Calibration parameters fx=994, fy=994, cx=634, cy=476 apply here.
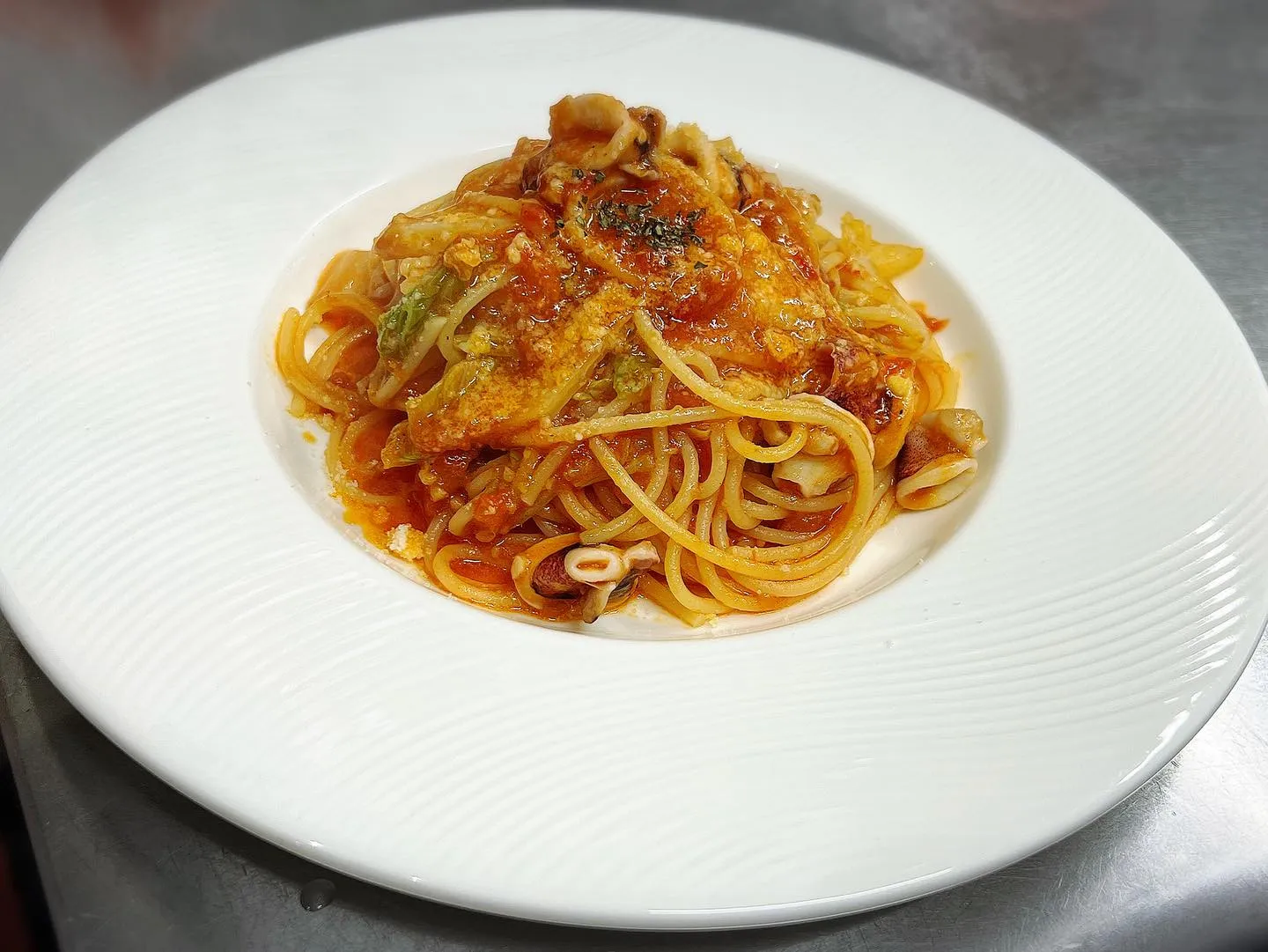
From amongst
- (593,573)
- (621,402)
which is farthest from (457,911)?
(621,402)

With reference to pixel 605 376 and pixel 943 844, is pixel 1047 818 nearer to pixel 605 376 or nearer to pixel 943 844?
pixel 943 844

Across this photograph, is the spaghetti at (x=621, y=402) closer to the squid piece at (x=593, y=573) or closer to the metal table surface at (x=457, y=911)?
the squid piece at (x=593, y=573)

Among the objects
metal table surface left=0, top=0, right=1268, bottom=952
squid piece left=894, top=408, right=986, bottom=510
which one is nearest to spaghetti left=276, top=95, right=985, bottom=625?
squid piece left=894, top=408, right=986, bottom=510

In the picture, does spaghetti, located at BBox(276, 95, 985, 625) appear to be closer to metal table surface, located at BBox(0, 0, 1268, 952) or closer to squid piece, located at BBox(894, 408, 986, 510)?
squid piece, located at BBox(894, 408, 986, 510)

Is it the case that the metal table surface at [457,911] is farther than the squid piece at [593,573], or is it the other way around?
the squid piece at [593,573]

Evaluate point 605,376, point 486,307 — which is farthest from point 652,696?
point 486,307

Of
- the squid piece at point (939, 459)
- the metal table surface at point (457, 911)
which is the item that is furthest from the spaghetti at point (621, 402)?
the metal table surface at point (457, 911)

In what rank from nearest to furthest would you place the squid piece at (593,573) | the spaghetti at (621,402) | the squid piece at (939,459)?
1. the squid piece at (593,573)
2. the spaghetti at (621,402)
3. the squid piece at (939,459)

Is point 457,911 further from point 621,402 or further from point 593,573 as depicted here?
point 621,402
